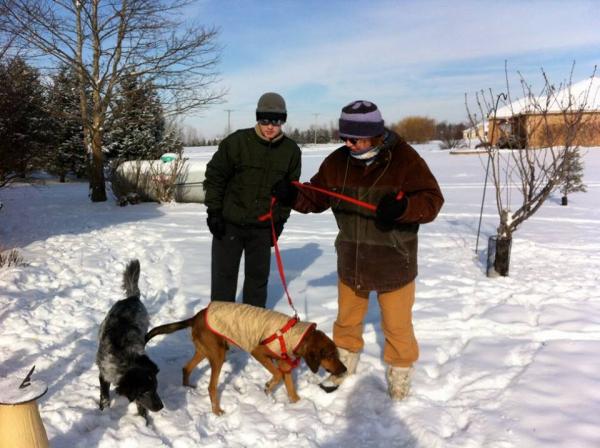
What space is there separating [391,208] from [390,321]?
99 cm

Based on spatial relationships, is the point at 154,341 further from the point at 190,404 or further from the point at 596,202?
the point at 596,202

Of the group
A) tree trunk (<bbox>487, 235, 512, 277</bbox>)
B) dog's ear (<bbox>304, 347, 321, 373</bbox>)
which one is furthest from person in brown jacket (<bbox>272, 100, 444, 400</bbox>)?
tree trunk (<bbox>487, 235, 512, 277</bbox>)

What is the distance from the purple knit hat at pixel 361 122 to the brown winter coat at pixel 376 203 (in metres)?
0.16

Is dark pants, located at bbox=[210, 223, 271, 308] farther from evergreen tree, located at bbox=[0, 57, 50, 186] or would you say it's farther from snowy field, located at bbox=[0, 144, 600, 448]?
evergreen tree, located at bbox=[0, 57, 50, 186]

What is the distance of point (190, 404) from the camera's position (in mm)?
3480

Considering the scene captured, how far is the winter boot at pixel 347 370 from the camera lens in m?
3.59

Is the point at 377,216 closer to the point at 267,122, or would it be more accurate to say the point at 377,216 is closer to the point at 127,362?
the point at 267,122

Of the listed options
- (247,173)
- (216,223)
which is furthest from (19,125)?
(247,173)

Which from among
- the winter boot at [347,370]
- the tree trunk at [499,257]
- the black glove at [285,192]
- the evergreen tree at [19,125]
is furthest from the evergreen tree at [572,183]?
the evergreen tree at [19,125]

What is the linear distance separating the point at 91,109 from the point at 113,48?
261 cm

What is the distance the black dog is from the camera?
119 inches

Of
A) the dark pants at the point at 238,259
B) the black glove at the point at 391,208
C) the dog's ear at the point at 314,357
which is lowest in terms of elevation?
the dog's ear at the point at 314,357

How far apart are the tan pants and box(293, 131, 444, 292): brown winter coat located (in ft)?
0.41

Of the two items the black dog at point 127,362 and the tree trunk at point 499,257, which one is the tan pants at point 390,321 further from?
the tree trunk at point 499,257
